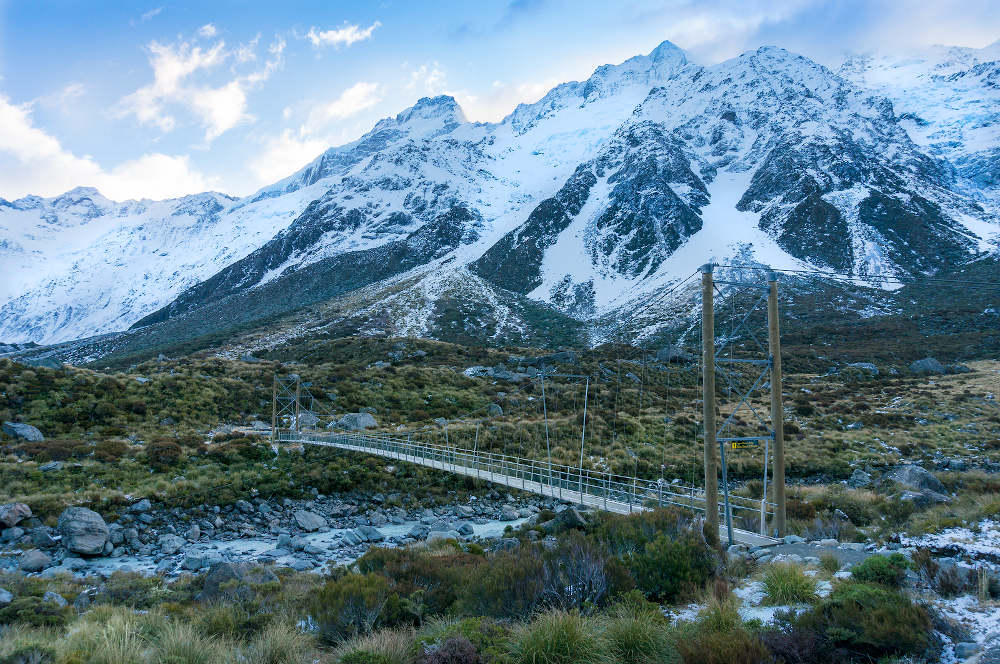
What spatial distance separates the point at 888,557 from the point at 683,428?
25814 mm

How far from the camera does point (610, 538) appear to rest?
8.89 metres

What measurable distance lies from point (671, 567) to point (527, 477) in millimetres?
15925

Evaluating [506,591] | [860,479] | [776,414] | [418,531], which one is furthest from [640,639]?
[860,479]

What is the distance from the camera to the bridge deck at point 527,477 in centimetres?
1435

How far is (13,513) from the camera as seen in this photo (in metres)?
15.4

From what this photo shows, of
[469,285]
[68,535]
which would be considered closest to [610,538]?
[68,535]

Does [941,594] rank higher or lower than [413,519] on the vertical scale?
higher

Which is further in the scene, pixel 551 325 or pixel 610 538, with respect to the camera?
pixel 551 325

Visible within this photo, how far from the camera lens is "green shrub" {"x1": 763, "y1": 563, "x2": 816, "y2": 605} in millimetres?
6289

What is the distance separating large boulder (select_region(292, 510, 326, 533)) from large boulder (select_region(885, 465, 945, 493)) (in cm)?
1828

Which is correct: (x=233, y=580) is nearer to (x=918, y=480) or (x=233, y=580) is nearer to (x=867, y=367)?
(x=918, y=480)

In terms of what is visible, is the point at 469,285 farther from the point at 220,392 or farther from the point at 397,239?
the point at 220,392

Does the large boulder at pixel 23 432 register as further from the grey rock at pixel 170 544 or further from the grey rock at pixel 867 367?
the grey rock at pixel 867 367

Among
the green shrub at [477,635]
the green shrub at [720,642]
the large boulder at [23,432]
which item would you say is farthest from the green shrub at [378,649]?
the large boulder at [23,432]
